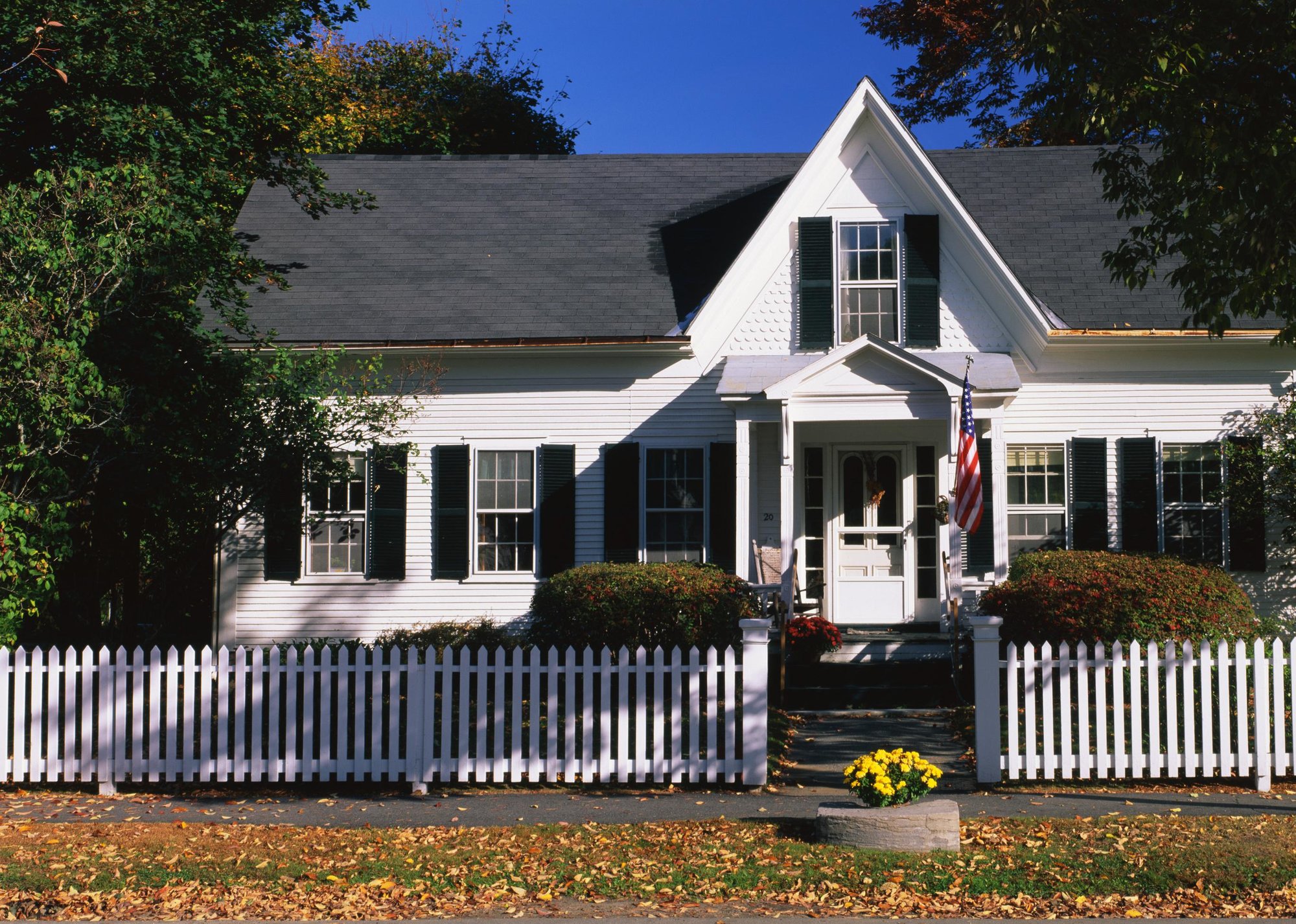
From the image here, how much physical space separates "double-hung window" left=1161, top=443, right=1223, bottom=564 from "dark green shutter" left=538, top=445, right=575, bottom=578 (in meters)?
7.54

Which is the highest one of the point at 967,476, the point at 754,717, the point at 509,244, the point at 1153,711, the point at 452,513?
the point at 509,244

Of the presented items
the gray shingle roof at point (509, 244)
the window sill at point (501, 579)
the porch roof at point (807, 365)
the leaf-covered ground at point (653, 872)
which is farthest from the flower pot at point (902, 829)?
the gray shingle roof at point (509, 244)

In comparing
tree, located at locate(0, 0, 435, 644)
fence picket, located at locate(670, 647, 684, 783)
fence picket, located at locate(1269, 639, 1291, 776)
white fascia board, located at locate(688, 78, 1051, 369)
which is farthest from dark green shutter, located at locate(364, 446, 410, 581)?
fence picket, located at locate(1269, 639, 1291, 776)

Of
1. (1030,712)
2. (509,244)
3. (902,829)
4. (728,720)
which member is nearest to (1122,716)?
(1030,712)

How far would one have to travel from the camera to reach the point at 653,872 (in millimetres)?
7102

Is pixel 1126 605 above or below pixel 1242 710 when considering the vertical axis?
above

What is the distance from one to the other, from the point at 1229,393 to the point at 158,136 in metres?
13.3

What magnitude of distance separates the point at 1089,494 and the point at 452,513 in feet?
26.8

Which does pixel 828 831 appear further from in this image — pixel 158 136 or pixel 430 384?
pixel 158 136

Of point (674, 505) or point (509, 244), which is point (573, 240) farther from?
point (674, 505)

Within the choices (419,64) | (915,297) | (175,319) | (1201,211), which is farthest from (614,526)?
(419,64)

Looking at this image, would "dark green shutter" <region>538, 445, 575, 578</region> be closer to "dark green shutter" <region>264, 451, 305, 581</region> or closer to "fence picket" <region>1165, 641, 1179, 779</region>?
"dark green shutter" <region>264, 451, 305, 581</region>

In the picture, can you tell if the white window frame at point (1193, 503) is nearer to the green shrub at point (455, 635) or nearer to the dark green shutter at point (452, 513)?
the green shrub at point (455, 635)

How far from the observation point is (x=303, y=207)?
620 inches
